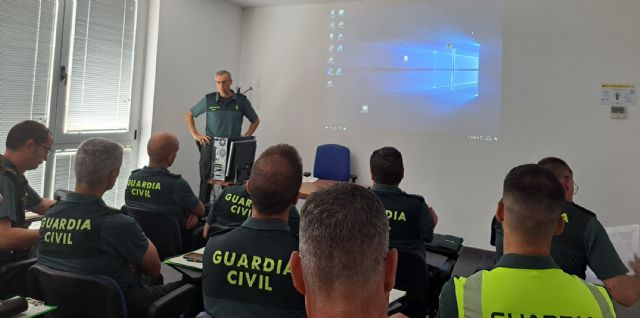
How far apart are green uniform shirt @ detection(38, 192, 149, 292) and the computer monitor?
181 centimetres

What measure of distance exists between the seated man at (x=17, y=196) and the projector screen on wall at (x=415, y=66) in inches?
143

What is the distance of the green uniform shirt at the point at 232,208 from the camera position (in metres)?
2.56

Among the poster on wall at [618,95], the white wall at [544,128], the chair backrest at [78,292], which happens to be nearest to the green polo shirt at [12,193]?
the chair backrest at [78,292]

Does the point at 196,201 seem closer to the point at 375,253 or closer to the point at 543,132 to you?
the point at 375,253

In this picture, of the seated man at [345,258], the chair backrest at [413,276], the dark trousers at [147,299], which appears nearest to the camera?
the seated man at [345,258]

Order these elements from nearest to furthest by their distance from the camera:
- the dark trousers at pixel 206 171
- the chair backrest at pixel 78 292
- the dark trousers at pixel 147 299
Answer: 1. the chair backrest at pixel 78 292
2. the dark trousers at pixel 147 299
3. the dark trousers at pixel 206 171

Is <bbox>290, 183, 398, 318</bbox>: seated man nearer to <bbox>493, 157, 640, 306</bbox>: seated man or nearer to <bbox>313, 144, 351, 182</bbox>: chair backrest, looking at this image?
<bbox>493, 157, 640, 306</bbox>: seated man

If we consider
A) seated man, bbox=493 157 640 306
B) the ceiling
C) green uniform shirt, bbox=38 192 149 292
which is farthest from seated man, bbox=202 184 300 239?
the ceiling

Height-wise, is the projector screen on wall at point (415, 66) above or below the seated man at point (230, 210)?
above

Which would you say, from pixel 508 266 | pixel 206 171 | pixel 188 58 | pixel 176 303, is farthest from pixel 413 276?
pixel 188 58

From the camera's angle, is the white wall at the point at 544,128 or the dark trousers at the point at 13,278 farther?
the white wall at the point at 544,128

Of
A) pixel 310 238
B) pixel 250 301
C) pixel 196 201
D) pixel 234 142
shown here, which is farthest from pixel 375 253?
pixel 234 142

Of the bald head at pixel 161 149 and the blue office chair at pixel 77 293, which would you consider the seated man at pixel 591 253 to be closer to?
the blue office chair at pixel 77 293

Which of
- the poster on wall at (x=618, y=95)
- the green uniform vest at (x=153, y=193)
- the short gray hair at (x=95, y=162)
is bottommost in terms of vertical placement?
the green uniform vest at (x=153, y=193)
